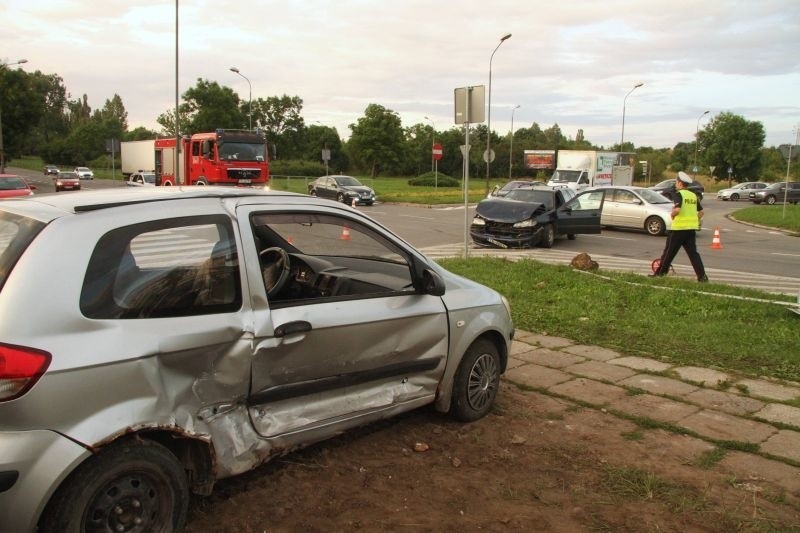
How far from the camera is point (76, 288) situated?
2627 mm

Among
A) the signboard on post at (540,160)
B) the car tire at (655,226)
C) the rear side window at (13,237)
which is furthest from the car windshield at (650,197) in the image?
the signboard on post at (540,160)

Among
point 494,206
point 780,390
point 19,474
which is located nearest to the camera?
point 19,474

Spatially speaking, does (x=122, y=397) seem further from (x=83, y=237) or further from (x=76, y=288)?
(x=83, y=237)

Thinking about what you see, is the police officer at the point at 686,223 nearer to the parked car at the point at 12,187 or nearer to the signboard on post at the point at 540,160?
the parked car at the point at 12,187

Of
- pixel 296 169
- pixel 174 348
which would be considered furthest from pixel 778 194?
pixel 174 348

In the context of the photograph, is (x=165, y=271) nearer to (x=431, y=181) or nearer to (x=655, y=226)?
(x=655, y=226)

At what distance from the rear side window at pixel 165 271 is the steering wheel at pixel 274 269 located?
27 cm

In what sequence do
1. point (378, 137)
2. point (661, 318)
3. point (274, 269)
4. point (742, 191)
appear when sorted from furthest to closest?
point (378, 137) → point (742, 191) → point (661, 318) → point (274, 269)

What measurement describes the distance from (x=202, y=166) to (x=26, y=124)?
1835 inches

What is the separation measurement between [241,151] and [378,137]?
51.6 m

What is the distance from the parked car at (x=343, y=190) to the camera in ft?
108

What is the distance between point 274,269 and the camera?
12.4 feet

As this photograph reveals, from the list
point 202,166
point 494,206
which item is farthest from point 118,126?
point 494,206

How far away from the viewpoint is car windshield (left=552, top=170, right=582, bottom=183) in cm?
3662
